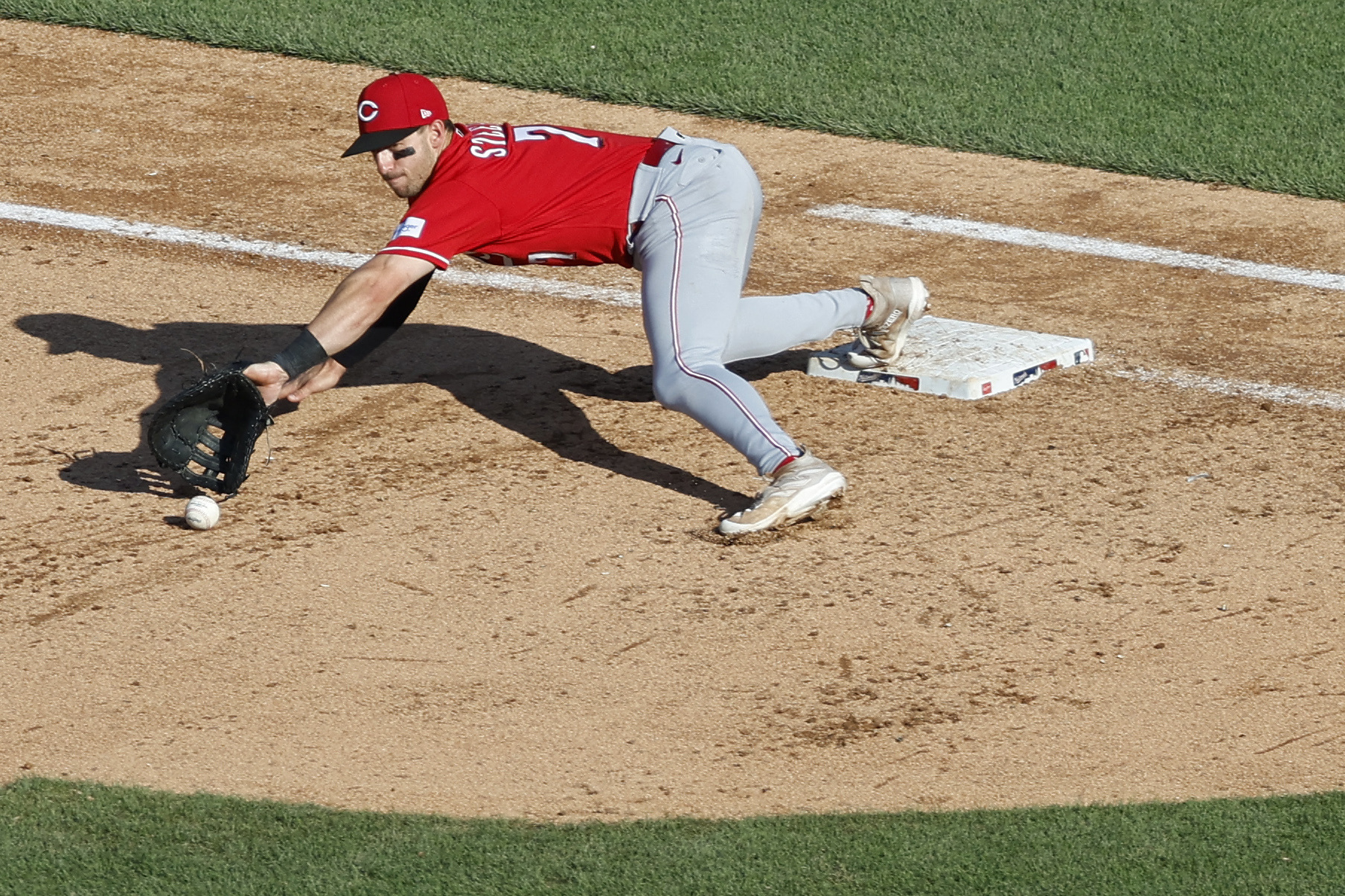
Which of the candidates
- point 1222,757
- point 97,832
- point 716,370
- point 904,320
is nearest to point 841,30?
point 904,320

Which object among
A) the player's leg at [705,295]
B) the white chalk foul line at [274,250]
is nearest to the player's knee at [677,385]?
the player's leg at [705,295]

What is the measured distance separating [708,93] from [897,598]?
4751 mm

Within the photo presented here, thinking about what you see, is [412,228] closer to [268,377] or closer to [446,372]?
[268,377]

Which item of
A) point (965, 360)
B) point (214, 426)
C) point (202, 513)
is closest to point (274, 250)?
point (214, 426)

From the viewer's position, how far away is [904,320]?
5719 millimetres

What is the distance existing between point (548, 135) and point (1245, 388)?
7.93 ft

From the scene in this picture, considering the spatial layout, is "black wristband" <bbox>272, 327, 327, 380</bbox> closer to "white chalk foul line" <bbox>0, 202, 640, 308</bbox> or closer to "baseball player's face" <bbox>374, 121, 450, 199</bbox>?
"baseball player's face" <bbox>374, 121, 450, 199</bbox>

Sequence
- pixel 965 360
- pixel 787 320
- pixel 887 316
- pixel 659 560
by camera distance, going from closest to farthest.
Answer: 1. pixel 659 560
2. pixel 787 320
3. pixel 887 316
4. pixel 965 360

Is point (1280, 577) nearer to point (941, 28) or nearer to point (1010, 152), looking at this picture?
point (1010, 152)

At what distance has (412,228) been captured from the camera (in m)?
4.86

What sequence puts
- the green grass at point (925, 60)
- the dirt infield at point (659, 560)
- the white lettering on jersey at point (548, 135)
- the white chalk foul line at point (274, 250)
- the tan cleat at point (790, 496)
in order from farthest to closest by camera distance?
the green grass at point (925, 60), the white chalk foul line at point (274, 250), the white lettering on jersey at point (548, 135), the tan cleat at point (790, 496), the dirt infield at point (659, 560)

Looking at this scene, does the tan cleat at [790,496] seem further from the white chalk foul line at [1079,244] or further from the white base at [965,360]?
the white chalk foul line at [1079,244]

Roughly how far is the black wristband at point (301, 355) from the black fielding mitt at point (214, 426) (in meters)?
0.11

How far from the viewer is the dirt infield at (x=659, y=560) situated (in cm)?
386
